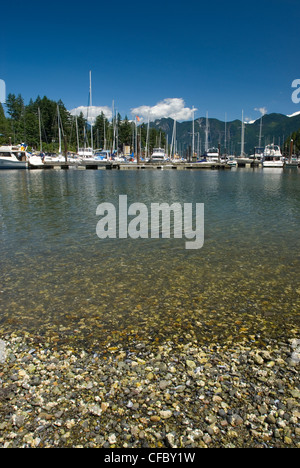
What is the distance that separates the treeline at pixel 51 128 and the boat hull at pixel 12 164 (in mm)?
24066

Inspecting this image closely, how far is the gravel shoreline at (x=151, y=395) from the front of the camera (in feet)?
13.4

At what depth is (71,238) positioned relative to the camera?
14633mm

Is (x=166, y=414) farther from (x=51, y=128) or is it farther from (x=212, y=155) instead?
(x=51, y=128)

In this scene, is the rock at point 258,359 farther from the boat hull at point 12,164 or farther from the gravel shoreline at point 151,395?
the boat hull at point 12,164

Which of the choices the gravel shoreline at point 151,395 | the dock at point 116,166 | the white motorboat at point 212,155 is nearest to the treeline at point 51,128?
the dock at point 116,166

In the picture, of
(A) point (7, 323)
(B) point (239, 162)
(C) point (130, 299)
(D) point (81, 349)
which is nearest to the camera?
(D) point (81, 349)

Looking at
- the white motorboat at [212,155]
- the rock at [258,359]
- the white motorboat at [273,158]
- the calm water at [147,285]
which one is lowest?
the rock at [258,359]

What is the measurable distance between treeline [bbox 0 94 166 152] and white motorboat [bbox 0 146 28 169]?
23.0m

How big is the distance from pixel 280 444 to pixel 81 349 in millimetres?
3690

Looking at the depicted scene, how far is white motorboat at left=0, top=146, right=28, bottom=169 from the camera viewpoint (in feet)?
248

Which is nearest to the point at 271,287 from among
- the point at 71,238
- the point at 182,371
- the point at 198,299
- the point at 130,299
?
the point at 198,299

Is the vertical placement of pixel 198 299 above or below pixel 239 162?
below
